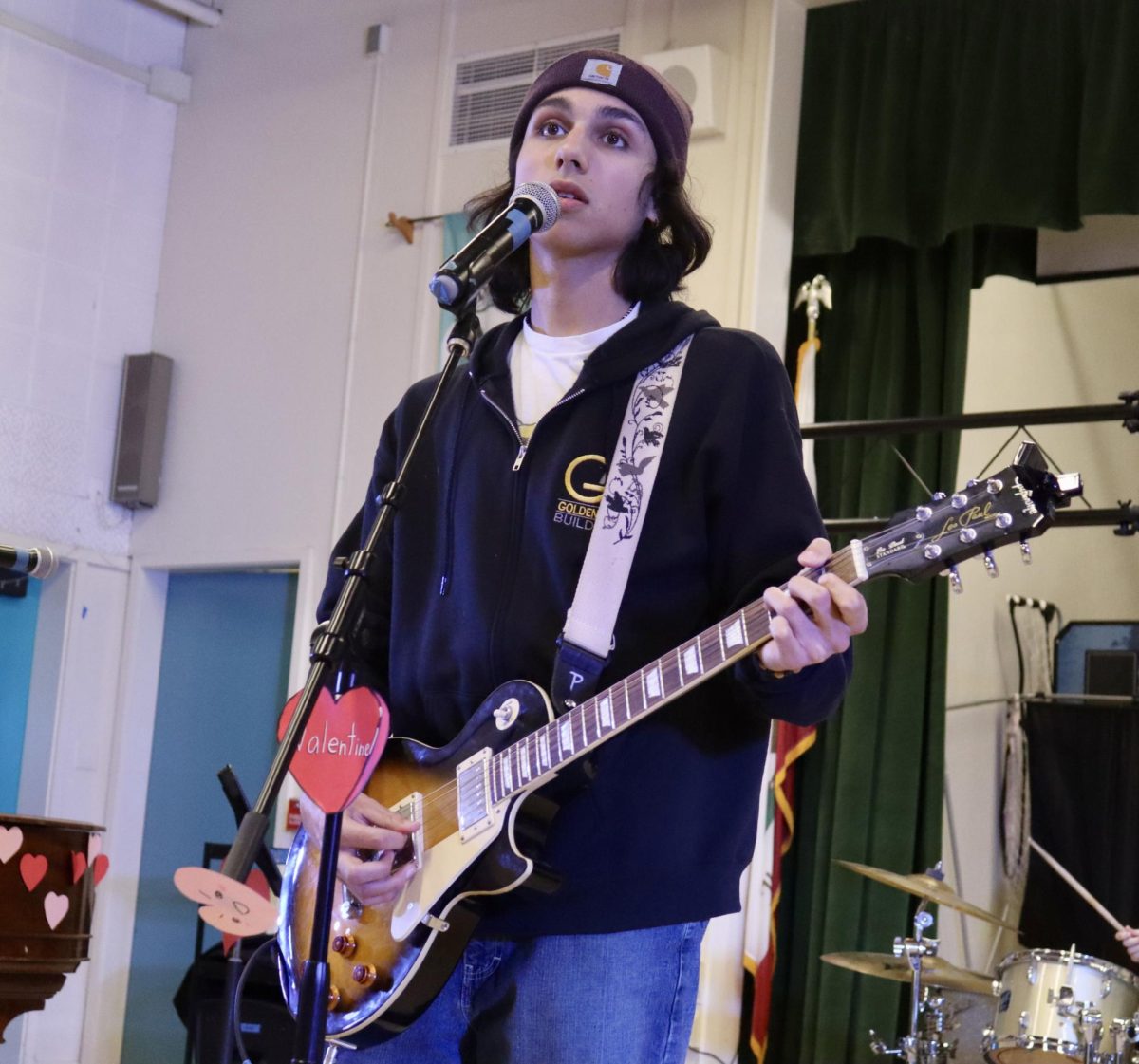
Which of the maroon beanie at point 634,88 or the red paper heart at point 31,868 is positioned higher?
the maroon beanie at point 634,88

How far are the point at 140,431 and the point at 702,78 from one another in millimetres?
2733

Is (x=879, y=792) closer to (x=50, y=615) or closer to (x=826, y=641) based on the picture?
(x=50, y=615)

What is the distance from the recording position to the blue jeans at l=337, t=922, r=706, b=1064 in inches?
65.4

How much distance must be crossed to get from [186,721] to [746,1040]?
105 inches

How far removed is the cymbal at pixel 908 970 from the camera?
15.0 feet

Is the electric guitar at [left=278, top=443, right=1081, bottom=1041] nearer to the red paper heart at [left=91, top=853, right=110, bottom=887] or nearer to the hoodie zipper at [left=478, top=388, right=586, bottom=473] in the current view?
the hoodie zipper at [left=478, top=388, right=586, bottom=473]

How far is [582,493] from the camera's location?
1912mm

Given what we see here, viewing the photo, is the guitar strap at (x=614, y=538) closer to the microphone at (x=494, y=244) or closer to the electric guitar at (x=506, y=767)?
the electric guitar at (x=506, y=767)

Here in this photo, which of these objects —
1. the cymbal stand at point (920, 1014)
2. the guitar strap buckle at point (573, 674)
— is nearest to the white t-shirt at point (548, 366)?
the guitar strap buckle at point (573, 674)

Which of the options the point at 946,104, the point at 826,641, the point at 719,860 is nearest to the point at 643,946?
the point at 719,860

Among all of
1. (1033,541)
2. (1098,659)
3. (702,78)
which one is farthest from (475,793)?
(1033,541)

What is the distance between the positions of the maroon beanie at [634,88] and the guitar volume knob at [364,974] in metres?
1.14

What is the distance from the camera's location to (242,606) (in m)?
6.43

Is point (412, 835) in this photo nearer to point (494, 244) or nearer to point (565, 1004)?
point (565, 1004)
